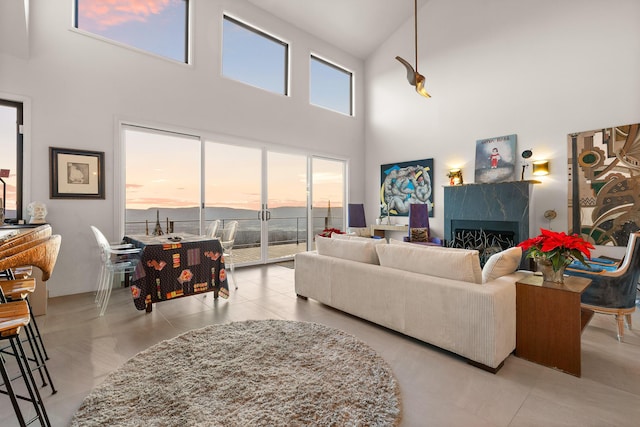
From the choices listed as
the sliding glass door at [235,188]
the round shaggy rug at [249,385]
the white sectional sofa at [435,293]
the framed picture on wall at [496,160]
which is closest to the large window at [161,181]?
the sliding glass door at [235,188]

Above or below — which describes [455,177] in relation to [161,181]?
above

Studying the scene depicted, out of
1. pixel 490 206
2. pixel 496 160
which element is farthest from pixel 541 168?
pixel 490 206

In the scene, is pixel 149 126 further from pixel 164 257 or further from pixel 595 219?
pixel 595 219

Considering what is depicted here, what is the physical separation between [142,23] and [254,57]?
1.89 metres

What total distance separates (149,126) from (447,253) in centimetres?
439

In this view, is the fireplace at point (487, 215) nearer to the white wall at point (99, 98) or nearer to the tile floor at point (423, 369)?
the tile floor at point (423, 369)

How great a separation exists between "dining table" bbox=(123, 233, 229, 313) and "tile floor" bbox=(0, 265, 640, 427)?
201 millimetres

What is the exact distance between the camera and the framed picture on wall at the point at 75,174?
3.73 m

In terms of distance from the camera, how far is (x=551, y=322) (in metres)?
2.09

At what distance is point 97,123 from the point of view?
4027 mm

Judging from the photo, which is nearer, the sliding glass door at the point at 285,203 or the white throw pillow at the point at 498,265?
the white throw pillow at the point at 498,265

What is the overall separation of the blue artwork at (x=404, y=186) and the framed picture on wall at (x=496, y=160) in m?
0.97

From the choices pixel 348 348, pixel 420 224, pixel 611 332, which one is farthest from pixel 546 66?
pixel 348 348

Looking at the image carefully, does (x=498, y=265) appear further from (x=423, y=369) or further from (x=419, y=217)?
(x=419, y=217)
